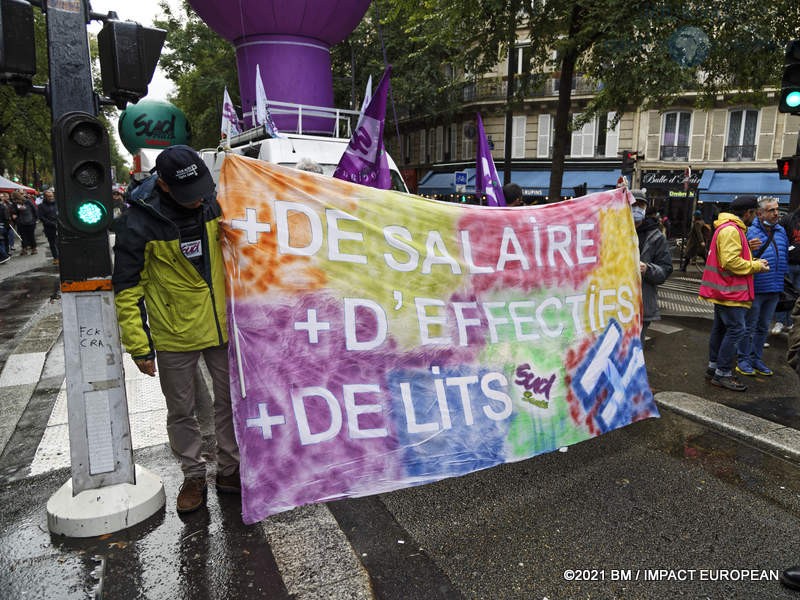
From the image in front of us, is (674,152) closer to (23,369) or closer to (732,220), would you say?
(732,220)

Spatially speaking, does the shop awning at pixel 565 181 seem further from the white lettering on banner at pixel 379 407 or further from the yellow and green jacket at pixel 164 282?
the yellow and green jacket at pixel 164 282

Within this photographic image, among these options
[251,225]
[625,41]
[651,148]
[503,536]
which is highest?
[651,148]

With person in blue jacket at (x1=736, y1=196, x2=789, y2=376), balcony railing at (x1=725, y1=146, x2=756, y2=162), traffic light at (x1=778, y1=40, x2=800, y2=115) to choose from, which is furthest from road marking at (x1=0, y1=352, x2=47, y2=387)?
balcony railing at (x1=725, y1=146, x2=756, y2=162)

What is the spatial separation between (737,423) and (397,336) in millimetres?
3112

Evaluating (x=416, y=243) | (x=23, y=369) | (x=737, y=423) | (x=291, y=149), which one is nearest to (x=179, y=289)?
(x=416, y=243)

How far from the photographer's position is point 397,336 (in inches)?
128

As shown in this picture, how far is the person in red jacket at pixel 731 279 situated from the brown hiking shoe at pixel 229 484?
4672 mm

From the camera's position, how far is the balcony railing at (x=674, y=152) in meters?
28.6

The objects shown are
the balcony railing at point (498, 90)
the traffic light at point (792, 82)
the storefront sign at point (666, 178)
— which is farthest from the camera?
the balcony railing at point (498, 90)

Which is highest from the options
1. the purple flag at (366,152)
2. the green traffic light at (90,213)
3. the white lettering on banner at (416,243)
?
the purple flag at (366,152)

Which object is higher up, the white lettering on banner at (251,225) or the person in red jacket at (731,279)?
the white lettering on banner at (251,225)

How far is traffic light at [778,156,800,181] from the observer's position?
7.75 metres

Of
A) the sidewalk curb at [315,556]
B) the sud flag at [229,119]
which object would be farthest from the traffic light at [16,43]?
the sud flag at [229,119]

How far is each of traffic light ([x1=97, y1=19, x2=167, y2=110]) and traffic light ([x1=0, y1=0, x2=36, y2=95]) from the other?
0.31m
